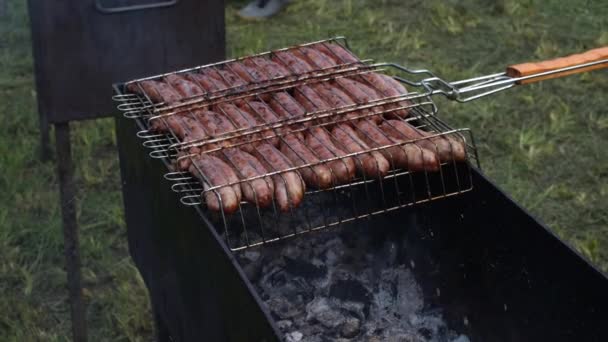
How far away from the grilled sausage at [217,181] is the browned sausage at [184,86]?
18.3 inches

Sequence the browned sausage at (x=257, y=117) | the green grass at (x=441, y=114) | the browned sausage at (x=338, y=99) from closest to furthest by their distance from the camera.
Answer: the browned sausage at (x=257, y=117) < the browned sausage at (x=338, y=99) < the green grass at (x=441, y=114)

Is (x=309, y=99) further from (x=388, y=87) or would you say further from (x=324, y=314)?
(x=324, y=314)

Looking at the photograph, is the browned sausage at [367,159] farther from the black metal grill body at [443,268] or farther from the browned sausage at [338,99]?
the black metal grill body at [443,268]

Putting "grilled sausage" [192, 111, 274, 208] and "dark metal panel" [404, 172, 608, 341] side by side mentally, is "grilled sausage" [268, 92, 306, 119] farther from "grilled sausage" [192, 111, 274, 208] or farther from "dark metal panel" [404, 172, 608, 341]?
"dark metal panel" [404, 172, 608, 341]

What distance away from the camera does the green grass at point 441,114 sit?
188 inches

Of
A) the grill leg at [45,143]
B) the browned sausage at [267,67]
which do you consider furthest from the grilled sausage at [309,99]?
the grill leg at [45,143]

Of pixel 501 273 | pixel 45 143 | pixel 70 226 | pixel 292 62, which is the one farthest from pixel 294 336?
pixel 45 143

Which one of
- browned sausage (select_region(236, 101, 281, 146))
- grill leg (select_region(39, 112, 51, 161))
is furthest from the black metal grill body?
grill leg (select_region(39, 112, 51, 161))

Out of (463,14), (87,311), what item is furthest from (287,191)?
(463,14)

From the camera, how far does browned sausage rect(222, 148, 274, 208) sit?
279 cm

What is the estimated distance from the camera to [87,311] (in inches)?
185

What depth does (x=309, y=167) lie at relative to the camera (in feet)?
9.40

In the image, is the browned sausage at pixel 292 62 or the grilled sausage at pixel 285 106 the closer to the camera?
the grilled sausage at pixel 285 106

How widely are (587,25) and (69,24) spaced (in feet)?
18.0
